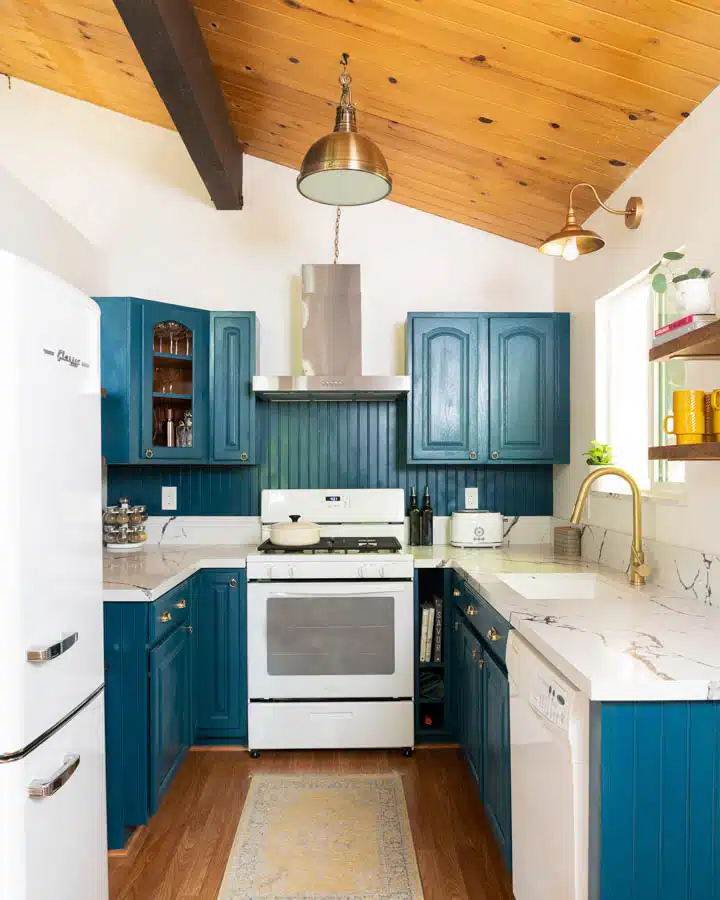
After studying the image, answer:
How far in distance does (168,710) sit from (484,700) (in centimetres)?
119

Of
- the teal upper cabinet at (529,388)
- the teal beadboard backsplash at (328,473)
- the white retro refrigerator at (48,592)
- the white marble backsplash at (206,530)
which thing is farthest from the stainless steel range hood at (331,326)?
the white retro refrigerator at (48,592)

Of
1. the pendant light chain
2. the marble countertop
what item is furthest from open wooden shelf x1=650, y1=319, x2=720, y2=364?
the pendant light chain

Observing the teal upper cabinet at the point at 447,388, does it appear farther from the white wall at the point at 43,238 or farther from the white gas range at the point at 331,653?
the white wall at the point at 43,238

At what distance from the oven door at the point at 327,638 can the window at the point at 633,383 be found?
3.65ft

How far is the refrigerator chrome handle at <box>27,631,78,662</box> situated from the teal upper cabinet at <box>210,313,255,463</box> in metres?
1.85

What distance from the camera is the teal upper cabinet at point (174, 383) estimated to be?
2.97 m

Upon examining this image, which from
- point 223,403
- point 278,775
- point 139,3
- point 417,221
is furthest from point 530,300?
point 278,775

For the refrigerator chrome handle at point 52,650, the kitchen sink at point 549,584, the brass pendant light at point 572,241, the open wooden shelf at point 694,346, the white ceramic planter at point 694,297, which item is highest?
the brass pendant light at point 572,241

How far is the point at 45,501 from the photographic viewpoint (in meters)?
1.27

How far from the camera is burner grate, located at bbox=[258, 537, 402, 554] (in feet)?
9.82

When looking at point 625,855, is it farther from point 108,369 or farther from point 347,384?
point 108,369

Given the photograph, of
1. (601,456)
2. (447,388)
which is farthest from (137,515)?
(601,456)

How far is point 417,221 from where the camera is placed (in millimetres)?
3514

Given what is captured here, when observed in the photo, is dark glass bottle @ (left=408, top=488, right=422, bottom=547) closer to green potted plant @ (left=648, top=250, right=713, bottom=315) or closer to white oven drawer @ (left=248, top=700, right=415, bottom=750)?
white oven drawer @ (left=248, top=700, right=415, bottom=750)
